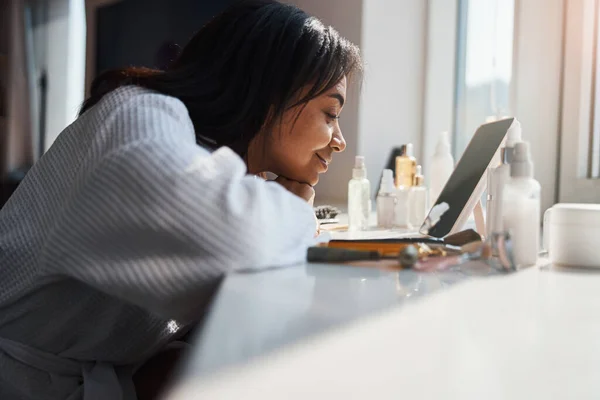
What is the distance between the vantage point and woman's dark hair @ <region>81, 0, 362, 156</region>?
0.83 m

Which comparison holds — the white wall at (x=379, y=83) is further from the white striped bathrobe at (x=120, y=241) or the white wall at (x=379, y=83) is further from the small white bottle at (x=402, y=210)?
the white striped bathrobe at (x=120, y=241)

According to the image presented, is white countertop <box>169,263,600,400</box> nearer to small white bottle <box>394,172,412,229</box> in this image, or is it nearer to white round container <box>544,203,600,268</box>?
white round container <box>544,203,600,268</box>

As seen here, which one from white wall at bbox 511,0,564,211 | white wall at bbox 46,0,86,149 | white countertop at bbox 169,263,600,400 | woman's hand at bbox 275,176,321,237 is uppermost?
white wall at bbox 46,0,86,149

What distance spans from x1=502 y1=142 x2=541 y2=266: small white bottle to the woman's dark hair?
36 centimetres

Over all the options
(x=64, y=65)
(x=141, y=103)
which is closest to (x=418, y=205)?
(x=141, y=103)

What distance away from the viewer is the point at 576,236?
2.24ft

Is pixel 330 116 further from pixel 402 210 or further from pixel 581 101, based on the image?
pixel 581 101

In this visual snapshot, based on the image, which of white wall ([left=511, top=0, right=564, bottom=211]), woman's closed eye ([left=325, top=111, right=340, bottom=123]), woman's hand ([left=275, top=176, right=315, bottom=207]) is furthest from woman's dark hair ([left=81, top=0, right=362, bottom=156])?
white wall ([left=511, top=0, right=564, bottom=211])

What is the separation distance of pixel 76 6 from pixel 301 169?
9.24 ft

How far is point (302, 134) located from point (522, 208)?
459 mm

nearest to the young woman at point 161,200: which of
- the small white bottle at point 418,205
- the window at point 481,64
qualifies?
the small white bottle at point 418,205

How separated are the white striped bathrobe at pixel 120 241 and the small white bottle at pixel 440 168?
852 millimetres

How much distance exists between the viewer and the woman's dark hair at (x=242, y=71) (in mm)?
835

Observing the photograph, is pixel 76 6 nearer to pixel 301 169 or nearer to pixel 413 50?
pixel 413 50
